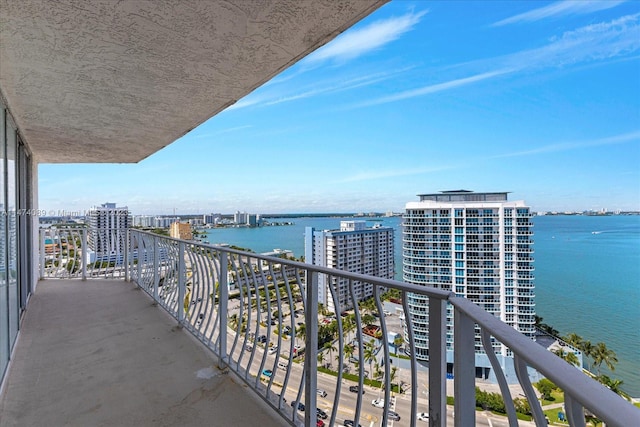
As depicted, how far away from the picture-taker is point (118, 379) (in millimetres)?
2564

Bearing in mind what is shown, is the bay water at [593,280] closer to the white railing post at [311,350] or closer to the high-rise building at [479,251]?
the high-rise building at [479,251]

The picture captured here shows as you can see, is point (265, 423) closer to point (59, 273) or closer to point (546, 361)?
point (546, 361)

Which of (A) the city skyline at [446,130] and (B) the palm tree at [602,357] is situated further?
(A) the city skyline at [446,130]

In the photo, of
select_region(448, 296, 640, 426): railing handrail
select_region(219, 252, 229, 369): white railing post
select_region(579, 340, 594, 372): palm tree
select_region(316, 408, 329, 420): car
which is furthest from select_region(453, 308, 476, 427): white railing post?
select_region(579, 340, 594, 372): palm tree

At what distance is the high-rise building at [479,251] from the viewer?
45.0 ft

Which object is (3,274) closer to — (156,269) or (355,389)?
(156,269)

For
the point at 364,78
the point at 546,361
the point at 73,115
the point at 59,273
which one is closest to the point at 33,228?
the point at 59,273

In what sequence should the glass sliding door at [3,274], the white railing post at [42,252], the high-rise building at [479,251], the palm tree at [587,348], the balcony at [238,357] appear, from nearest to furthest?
1. the balcony at [238,357]
2. the glass sliding door at [3,274]
3. the white railing post at [42,252]
4. the palm tree at [587,348]
5. the high-rise building at [479,251]

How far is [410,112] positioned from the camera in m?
21.6

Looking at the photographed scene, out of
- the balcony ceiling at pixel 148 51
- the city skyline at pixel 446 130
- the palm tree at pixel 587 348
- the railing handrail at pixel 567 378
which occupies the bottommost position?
the palm tree at pixel 587 348

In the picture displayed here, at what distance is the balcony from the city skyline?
9.52 m

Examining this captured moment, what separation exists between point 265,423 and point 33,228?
608 centimetres

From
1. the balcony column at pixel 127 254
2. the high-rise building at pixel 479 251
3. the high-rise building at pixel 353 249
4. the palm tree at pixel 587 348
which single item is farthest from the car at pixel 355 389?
the palm tree at pixel 587 348

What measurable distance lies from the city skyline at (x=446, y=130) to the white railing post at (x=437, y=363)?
33.4ft
